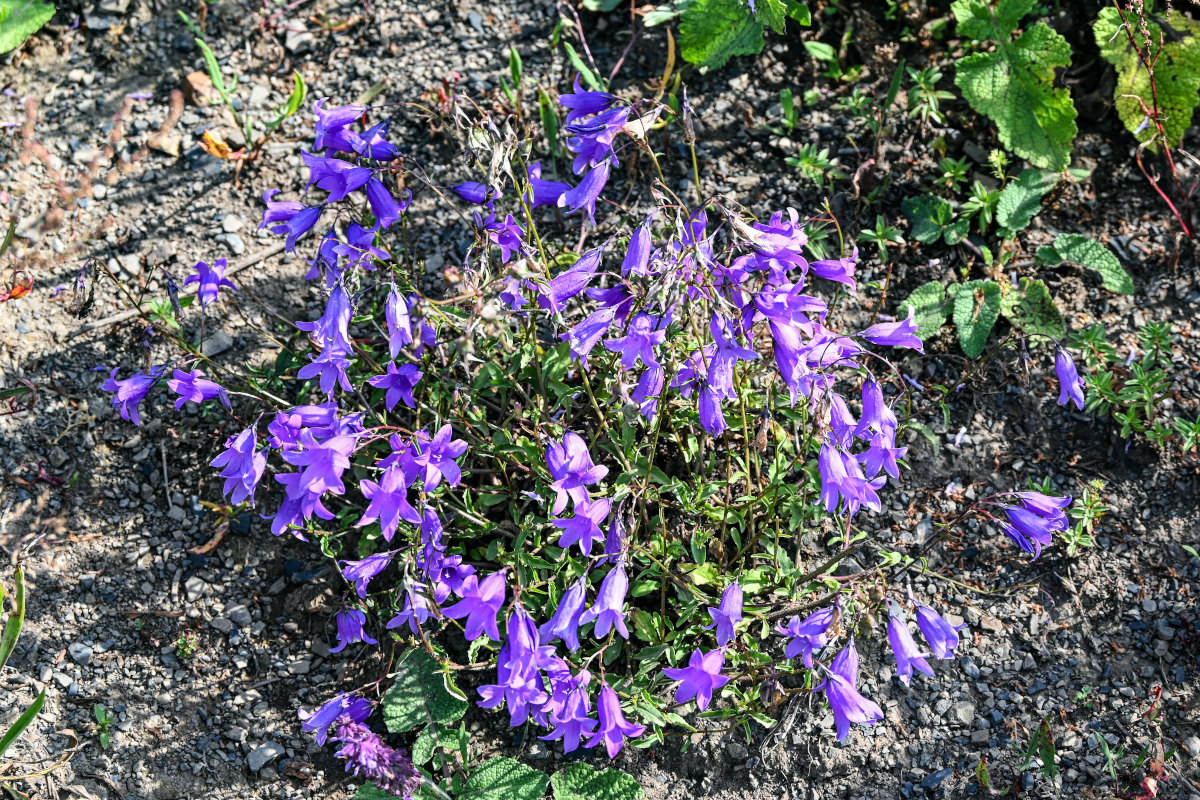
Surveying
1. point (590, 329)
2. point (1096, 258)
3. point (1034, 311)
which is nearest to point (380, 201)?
point (590, 329)

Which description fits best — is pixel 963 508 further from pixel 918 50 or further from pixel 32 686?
pixel 32 686

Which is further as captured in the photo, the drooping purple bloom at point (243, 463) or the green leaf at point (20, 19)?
the green leaf at point (20, 19)

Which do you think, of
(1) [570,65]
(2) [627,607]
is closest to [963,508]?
(2) [627,607]

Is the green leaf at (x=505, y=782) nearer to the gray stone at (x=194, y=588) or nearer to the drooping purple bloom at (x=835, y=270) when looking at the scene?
the gray stone at (x=194, y=588)

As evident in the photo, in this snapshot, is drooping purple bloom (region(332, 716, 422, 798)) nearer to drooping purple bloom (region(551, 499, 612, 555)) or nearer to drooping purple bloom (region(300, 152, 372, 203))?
drooping purple bloom (region(551, 499, 612, 555))

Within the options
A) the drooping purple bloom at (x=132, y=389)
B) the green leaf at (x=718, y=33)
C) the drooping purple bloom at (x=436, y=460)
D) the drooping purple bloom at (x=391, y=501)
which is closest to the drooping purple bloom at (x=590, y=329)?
the drooping purple bloom at (x=436, y=460)

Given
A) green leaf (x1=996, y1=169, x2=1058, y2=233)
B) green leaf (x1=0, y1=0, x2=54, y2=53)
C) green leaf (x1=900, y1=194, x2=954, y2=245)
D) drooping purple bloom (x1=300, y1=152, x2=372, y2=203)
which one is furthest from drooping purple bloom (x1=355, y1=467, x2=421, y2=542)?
green leaf (x1=0, y1=0, x2=54, y2=53)

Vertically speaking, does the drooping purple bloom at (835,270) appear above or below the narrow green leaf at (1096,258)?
above
